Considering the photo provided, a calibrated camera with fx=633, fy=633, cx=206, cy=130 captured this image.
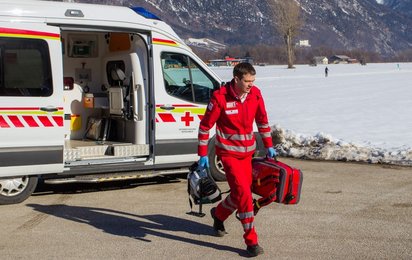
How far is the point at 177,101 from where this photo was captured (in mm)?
9148

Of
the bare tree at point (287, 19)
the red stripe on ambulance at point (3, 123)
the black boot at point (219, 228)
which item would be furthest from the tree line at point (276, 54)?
the black boot at point (219, 228)

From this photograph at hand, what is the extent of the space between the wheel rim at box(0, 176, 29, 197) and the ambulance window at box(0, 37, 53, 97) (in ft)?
3.63

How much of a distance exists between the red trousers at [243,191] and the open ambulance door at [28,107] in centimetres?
295

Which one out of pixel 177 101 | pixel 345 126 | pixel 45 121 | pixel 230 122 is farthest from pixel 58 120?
pixel 345 126

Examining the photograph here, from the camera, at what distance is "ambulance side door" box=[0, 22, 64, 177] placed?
777 centimetres

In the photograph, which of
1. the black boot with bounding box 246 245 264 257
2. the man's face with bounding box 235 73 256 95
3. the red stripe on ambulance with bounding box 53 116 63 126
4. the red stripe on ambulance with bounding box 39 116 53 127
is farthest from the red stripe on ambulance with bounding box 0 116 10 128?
the black boot with bounding box 246 245 264 257

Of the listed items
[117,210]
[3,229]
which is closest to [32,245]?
[3,229]

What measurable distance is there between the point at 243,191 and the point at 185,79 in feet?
12.3

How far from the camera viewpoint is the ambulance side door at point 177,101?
29.7 feet

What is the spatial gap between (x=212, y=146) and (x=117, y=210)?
7.12 feet

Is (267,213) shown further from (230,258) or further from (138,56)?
(138,56)

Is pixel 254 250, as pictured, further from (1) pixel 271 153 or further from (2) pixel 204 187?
(1) pixel 271 153

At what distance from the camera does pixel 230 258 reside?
5.85m

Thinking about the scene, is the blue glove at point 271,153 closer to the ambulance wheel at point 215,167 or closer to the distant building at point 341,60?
the ambulance wheel at point 215,167
